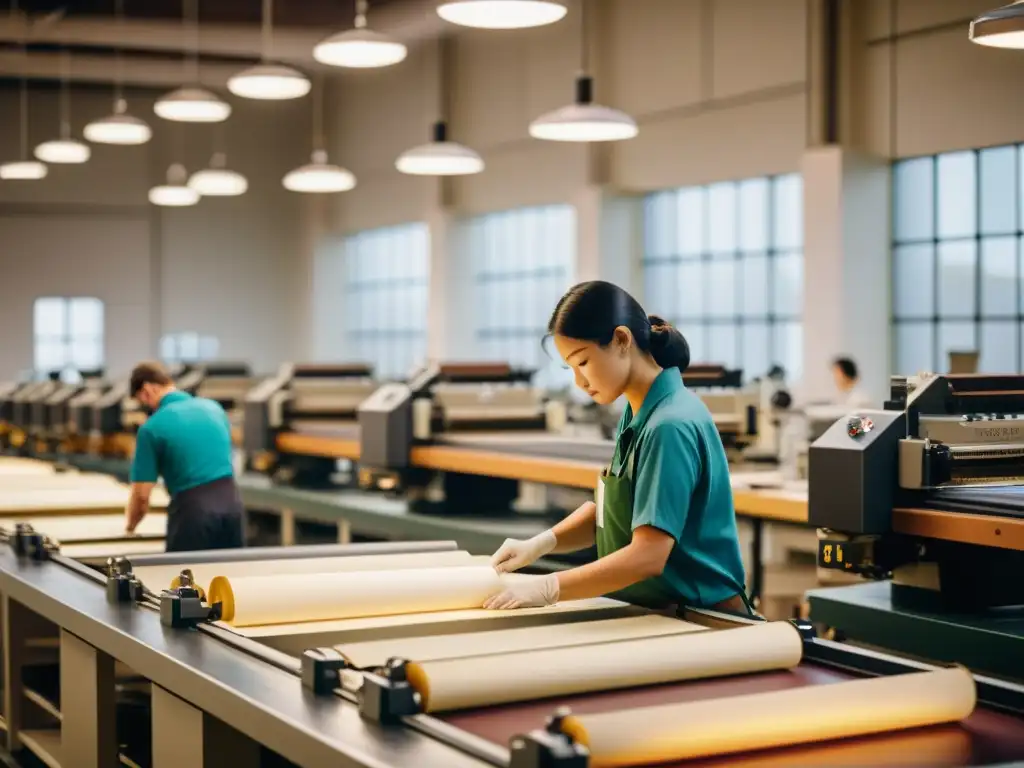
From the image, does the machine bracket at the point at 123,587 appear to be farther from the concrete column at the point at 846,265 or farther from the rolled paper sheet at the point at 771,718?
the concrete column at the point at 846,265

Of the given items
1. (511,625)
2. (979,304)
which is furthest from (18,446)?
(511,625)

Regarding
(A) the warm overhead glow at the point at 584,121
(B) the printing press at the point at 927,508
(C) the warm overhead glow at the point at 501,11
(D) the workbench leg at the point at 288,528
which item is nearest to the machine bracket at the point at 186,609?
(B) the printing press at the point at 927,508

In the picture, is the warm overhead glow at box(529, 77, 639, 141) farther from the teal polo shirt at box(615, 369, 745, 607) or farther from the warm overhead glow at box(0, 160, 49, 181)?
the warm overhead glow at box(0, 160, 49, 181)

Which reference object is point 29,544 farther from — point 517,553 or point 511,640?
point 511,640

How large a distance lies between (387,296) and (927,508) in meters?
14.8

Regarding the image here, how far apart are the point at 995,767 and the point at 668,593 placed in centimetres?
96

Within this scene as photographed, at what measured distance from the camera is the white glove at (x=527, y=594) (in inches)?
95.2

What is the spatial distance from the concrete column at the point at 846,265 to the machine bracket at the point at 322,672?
9.01 m

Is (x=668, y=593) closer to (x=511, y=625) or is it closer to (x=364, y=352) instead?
(x=511, y=625)

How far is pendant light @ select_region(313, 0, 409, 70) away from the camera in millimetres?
5715

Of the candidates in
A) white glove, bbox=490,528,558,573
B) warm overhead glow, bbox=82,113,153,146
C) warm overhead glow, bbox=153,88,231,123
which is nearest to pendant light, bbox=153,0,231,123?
warm overhead glow, bbox=153,88,231,123

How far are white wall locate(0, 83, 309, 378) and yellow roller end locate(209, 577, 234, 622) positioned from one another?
52.9ft

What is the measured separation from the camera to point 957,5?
32.0 feet

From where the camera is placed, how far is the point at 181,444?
17.3 feet
